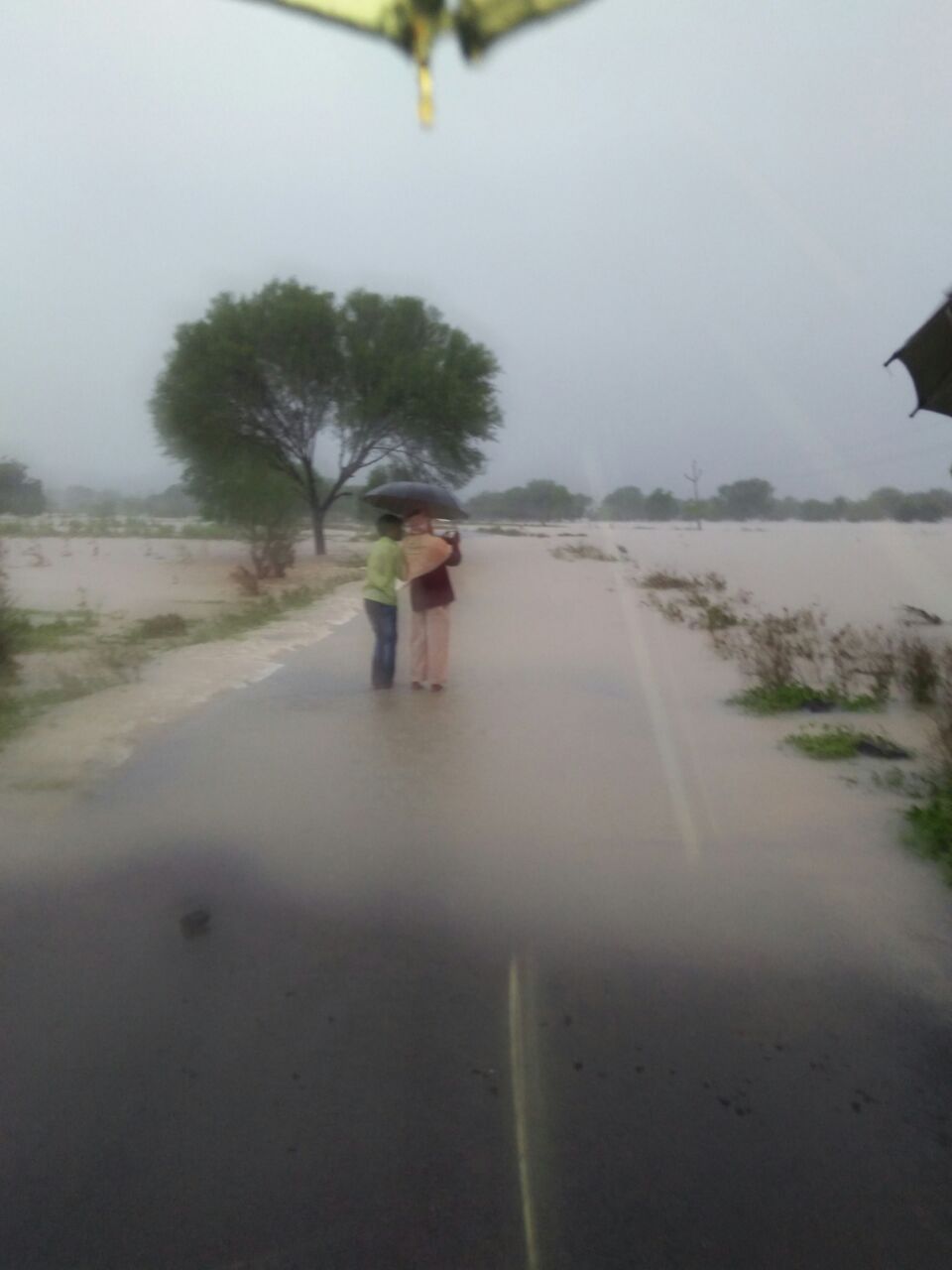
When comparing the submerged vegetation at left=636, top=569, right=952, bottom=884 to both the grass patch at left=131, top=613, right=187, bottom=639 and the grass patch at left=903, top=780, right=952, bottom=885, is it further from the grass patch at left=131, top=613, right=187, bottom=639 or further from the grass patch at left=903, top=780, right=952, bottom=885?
the grass patch at left=131, top=613, right=187, bottom=639

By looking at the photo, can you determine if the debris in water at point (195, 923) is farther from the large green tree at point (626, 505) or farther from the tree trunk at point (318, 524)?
the large green tree at point (626, 505)

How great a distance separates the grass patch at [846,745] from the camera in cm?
806

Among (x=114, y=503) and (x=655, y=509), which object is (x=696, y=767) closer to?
(x=114, y=503)

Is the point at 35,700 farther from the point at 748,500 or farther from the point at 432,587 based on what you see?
the point at 748,500

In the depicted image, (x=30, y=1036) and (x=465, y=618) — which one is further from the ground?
(x=30, y=1036)

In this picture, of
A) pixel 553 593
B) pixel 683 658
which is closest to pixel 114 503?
pixel 553 593

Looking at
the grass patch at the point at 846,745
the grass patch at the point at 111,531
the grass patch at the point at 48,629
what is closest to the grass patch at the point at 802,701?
the grass patch at the point at 846,745

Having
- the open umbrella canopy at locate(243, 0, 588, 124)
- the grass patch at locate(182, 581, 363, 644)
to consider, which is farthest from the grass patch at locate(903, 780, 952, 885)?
the grass patch at locate(182, 581, 363, 644)

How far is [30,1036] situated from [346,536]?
5045 centimetres

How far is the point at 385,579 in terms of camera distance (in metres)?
10.7

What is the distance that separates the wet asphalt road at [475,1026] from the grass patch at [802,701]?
89.4 inches

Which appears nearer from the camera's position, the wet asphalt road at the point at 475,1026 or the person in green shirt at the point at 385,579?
the wet asphalt road at the point at 475,1026

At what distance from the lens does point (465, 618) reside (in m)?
19.5

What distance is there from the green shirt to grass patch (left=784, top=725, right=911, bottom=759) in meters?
3.90
